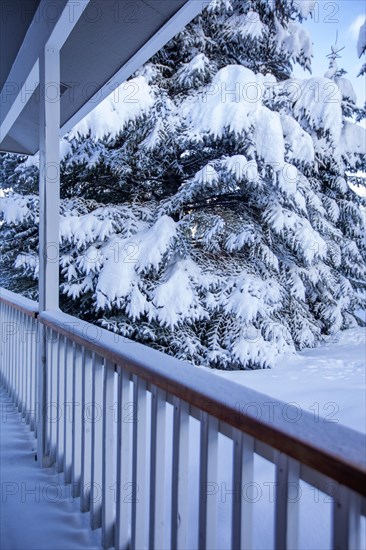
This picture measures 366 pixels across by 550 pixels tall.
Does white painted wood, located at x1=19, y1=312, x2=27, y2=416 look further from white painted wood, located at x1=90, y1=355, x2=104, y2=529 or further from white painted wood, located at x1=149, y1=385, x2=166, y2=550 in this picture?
white painted wood, located at x1=149, y1=385, x2=166, y2=550

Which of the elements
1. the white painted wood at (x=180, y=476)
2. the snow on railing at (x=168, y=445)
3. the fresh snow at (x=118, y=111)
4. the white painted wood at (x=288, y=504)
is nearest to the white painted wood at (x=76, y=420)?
the snow on railing at (x=168, y=445)

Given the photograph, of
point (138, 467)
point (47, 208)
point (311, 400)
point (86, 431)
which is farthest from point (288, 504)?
point (311, 400)

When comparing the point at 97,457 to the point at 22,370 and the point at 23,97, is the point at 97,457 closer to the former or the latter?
the point at 22,370

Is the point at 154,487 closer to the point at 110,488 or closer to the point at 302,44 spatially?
the point at 110,488

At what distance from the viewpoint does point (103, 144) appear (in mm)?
6840

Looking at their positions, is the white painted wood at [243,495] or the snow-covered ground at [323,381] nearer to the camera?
the white painted wood at [243,495]

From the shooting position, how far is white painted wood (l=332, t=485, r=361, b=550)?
72 cm

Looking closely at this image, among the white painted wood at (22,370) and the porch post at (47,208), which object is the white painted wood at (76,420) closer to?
the porch post at (47,208)

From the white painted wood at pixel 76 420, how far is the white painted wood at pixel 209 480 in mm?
1083

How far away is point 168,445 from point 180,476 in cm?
136

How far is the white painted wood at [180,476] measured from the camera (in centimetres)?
125

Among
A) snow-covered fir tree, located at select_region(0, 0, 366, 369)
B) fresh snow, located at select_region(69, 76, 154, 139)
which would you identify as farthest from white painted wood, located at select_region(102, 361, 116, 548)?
fresh snow, located at select_region(69, 76, 154, 139)

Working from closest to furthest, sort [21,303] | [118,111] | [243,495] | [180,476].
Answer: [243,495] < [180,476] < [21,303] < [118,111]

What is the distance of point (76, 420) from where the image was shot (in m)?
2.12
